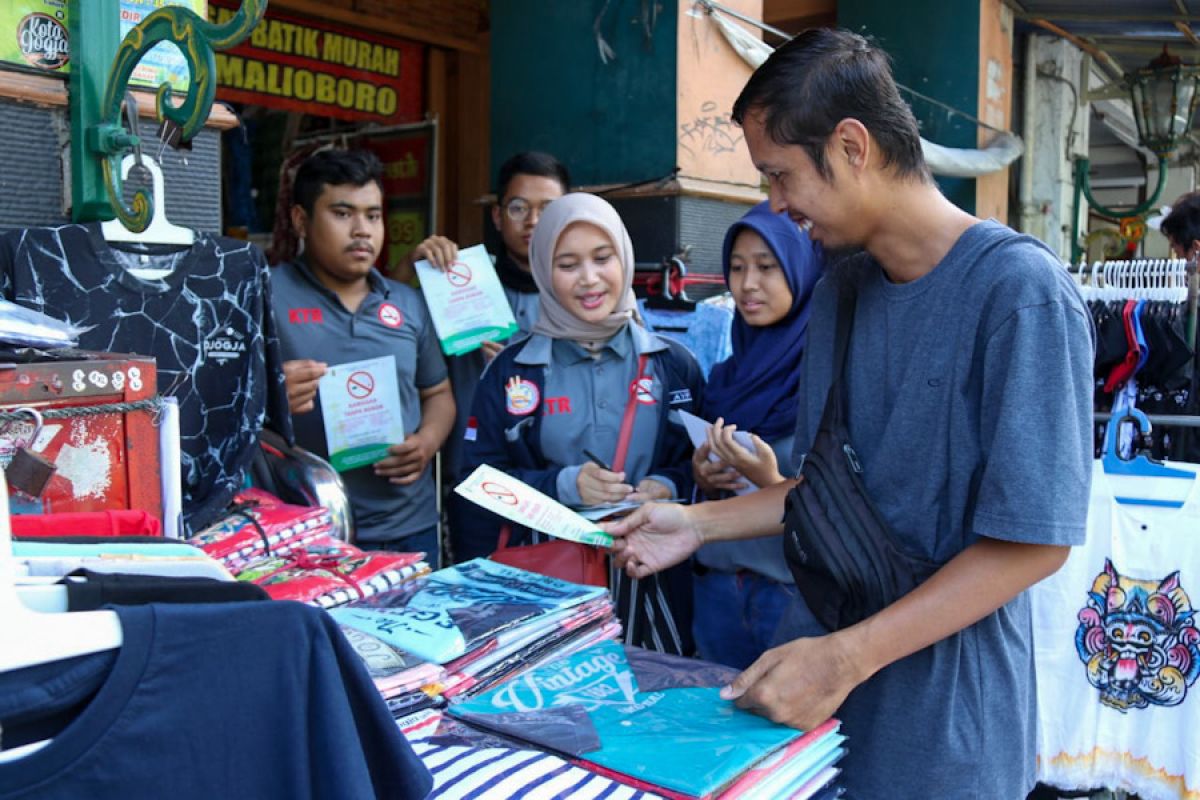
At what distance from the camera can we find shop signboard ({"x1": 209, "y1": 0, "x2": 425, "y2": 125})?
4945 millimetres

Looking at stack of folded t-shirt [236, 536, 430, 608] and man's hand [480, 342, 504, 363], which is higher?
man's hand [480, 342, 504, 363]

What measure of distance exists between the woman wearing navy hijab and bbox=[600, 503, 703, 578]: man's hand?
1.38ft

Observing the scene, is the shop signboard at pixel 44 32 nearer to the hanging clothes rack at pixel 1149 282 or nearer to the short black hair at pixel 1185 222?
the hanging clothes rack at pixel 1149 282

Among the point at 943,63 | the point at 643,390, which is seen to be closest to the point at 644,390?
the point at 643,390

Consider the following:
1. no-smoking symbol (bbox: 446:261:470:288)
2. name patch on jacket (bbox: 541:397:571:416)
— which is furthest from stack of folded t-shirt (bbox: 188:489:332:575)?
no-smoking symbol (bbox: 446:261:470:288)

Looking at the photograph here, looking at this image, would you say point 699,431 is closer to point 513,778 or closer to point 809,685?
point 809,685

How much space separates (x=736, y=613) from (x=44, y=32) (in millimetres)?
1939

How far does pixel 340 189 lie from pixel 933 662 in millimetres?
2314

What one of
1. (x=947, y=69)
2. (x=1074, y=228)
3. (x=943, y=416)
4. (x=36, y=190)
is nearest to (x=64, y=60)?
(x=36, y=190)

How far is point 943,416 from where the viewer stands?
1.41 metres

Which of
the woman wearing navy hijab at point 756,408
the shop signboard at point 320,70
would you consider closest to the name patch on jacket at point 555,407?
the woman wearing navy hijab at point 756,408

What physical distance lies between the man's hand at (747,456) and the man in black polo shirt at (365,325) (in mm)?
1113

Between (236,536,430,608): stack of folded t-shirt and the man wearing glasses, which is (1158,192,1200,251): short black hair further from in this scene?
(236,536,430,608): stack of folded t-shirt

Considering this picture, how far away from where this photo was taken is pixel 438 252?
3150 mm
